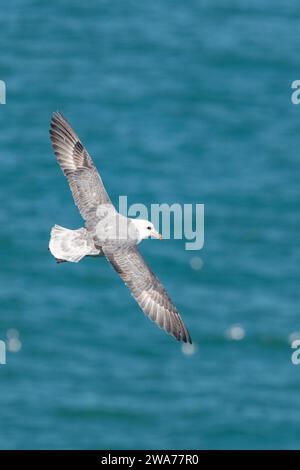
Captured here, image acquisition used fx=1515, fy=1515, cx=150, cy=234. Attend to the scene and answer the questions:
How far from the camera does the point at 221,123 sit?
65125 millimetres

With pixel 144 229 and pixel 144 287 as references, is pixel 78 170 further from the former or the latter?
pixel 144 287

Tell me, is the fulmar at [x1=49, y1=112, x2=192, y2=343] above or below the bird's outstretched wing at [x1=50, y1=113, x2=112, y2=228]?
below

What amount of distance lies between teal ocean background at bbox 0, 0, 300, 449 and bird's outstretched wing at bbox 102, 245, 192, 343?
32.6m

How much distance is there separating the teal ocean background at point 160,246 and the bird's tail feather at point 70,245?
32.6 m

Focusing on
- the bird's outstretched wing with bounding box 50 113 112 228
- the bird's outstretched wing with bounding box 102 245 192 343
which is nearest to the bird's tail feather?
the bird's outstretched wing with bounding box 102 245 192 343

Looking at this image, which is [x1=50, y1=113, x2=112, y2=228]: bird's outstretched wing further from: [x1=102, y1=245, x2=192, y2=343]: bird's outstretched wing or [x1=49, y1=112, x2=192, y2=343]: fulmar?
[x1=102, y1=245, x2=192, y2=343]: bird's outstretched wing

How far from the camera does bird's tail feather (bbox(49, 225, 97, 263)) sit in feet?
63.5

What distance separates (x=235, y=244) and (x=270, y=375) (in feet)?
22.0

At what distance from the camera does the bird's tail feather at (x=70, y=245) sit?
1934 centimetres

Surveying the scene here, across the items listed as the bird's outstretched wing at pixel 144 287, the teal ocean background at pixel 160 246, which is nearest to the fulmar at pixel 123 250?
the bird's outstretched wing at pixel 144 287

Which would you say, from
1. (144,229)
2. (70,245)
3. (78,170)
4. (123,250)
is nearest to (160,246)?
(78,170)

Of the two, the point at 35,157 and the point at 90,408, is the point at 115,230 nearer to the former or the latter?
the point at 90,408

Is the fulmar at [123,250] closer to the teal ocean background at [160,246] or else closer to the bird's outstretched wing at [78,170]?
the bird's outstretched wing at [78,170]
